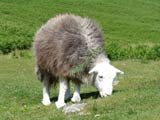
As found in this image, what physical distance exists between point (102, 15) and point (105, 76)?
6391cm

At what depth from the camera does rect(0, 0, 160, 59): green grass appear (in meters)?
64.8

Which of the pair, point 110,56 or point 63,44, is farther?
point 110,56

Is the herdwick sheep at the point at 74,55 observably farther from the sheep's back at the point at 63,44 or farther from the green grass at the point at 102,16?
the green grass at the point at 102,16

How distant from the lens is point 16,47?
50.1 metres

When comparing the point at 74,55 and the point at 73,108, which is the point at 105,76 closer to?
the point at 74,55

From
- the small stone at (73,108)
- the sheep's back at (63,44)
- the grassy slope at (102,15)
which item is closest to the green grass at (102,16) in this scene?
the grassy slope at (102,15)

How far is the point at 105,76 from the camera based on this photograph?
16.1 m

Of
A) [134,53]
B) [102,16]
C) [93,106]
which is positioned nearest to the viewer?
[93,106]

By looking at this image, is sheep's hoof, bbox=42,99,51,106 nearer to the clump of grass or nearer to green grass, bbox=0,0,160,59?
the clump of grass

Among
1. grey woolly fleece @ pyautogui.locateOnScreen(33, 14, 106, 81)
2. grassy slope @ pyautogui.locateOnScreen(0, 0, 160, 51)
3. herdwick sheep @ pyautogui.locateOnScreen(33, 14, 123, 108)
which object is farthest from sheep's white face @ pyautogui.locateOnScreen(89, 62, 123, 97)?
grassy slope @ pyautogui.locateOnScreen(0, 0, 160, 51)

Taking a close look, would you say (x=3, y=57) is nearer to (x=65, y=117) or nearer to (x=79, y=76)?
(x=79, y=76)

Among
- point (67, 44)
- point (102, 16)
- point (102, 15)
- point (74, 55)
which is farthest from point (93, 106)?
point (102, 15)

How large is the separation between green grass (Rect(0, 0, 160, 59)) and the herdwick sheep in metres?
36.0

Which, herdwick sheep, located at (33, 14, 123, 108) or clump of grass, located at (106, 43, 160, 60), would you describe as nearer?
herdwick sheep, located at (33, 14, 123, 108)
